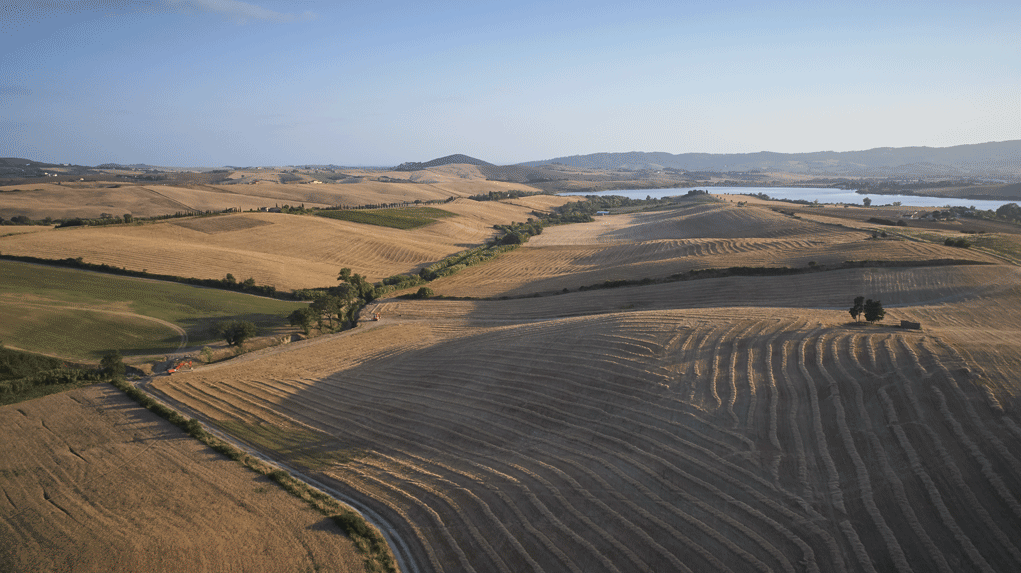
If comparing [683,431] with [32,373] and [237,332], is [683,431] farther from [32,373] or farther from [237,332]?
[32,373]

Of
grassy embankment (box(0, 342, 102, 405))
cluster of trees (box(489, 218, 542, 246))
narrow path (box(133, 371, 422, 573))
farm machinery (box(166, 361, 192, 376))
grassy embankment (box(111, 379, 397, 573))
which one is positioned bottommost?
narrow path (box(133, 371, 422, 573))

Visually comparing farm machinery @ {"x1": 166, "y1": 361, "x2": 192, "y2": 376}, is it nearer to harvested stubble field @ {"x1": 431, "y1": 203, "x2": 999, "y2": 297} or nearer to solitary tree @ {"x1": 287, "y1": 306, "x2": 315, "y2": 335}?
solitary tree @ {"x1": 287, "y1": 306, "x2": 315, "y2": 335}

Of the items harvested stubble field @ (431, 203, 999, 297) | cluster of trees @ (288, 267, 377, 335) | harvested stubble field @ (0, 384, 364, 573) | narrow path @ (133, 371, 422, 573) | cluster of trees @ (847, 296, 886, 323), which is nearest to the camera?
harvested stubble field @ (0, 384, 364, 573)

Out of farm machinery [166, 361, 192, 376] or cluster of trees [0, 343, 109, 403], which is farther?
farm machinery [166, 361, 192, 376]

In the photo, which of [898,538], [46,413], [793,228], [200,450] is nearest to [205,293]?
[46,413]

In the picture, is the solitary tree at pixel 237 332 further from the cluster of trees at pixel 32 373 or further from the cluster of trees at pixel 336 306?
the cluster of trees at pixel 32 373

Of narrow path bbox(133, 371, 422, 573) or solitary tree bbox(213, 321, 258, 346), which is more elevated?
solitary tree bbox(213, 321, 258, 346)

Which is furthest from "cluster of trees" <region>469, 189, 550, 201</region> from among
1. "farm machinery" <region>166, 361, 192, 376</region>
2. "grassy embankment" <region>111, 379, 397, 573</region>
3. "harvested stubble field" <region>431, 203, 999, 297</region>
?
"grassy embankment" <region>111, 379, 397, 573</region>

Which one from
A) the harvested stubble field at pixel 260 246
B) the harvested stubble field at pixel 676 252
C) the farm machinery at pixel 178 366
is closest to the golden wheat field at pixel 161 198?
the harvested stubble field at pixel 260 246
